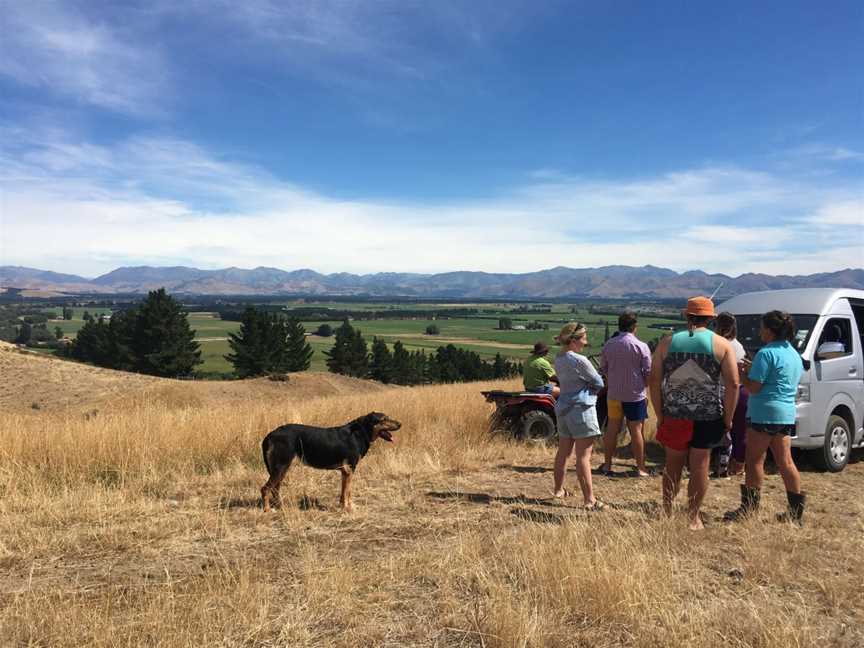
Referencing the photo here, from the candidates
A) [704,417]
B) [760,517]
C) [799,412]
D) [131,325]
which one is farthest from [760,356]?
[131,325]

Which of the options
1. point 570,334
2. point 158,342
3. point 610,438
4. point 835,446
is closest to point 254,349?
point 158,342

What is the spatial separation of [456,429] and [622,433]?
104 inches

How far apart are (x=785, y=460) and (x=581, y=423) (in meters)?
1.73

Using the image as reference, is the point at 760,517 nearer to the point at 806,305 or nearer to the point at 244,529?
the point at 806,305

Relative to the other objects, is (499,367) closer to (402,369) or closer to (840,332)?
(402,369)

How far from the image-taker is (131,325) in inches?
2175

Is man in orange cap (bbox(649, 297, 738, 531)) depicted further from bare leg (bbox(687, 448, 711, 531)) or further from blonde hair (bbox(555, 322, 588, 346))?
blonde hair (bbox(555, 322, 588, 346))

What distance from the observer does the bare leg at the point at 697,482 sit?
473 cm

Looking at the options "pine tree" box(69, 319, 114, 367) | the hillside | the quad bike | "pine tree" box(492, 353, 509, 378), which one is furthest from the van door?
"pine tree" box(69, 319, 114, 367)

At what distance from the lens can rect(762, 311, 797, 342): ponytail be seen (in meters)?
5.00

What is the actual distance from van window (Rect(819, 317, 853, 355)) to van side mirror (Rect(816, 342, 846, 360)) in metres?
0.47

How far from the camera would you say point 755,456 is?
5113 mm

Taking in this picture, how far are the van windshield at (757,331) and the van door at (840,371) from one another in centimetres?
18

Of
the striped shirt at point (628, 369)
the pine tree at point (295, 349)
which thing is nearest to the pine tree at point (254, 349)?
the pine tree at point (295, 349)
